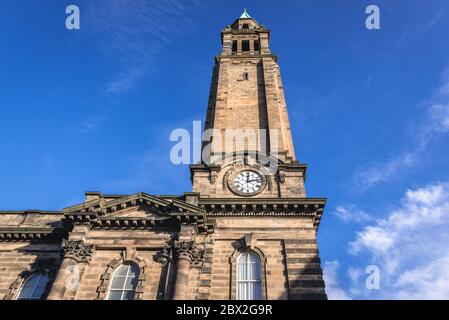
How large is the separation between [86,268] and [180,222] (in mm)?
5275

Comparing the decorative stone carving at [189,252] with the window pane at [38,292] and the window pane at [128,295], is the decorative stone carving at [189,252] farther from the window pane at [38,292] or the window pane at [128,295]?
the window pane at [38,292]

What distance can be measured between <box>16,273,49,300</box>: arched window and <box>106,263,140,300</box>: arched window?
4011mm

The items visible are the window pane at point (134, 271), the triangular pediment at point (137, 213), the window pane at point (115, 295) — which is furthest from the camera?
the triangular pediment at point (137, 213)

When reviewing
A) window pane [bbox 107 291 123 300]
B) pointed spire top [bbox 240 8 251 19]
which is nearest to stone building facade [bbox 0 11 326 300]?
window pane [bbox 107 291 123 300]

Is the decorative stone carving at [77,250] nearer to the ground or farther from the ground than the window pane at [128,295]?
farther from the ground

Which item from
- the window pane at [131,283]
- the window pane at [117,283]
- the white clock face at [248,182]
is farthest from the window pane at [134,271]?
the white clock face at [248,182]

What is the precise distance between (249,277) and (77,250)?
29.3 ft

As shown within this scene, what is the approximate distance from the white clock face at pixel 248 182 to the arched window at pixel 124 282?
7998mm

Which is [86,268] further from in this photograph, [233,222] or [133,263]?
[233,222]

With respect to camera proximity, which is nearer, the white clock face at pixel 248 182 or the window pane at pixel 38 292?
the window pane at pixel 38 292

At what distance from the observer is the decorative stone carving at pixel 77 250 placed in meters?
19.5
